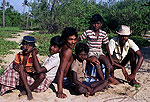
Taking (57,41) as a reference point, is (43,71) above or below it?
below

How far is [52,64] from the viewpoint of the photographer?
3340mm

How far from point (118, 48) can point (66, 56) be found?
1.38 m

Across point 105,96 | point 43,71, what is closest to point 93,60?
point 105,96

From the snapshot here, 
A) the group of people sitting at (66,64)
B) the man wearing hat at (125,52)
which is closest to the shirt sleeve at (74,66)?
the group of people sitting at (66,64)

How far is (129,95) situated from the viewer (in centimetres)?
346

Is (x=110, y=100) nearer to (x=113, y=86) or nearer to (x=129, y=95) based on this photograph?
(x=129, y=95)

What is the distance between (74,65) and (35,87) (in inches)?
31.0

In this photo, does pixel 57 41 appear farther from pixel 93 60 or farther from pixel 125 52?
pixel 125 52

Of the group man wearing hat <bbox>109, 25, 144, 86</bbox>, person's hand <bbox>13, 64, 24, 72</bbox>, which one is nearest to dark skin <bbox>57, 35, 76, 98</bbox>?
person's hand <bbox>13, 64, 24, 72</bbox>

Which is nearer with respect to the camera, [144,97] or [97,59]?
[144,97]

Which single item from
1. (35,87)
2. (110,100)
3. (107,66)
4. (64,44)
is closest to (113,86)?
(107,66)

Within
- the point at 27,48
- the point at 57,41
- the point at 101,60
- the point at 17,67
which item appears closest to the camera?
the point at 17,67

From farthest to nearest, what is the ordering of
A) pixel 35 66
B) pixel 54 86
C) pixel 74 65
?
pixel 54 86, pixel 74 65, pixel 35 66

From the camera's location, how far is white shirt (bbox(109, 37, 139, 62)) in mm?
3973
